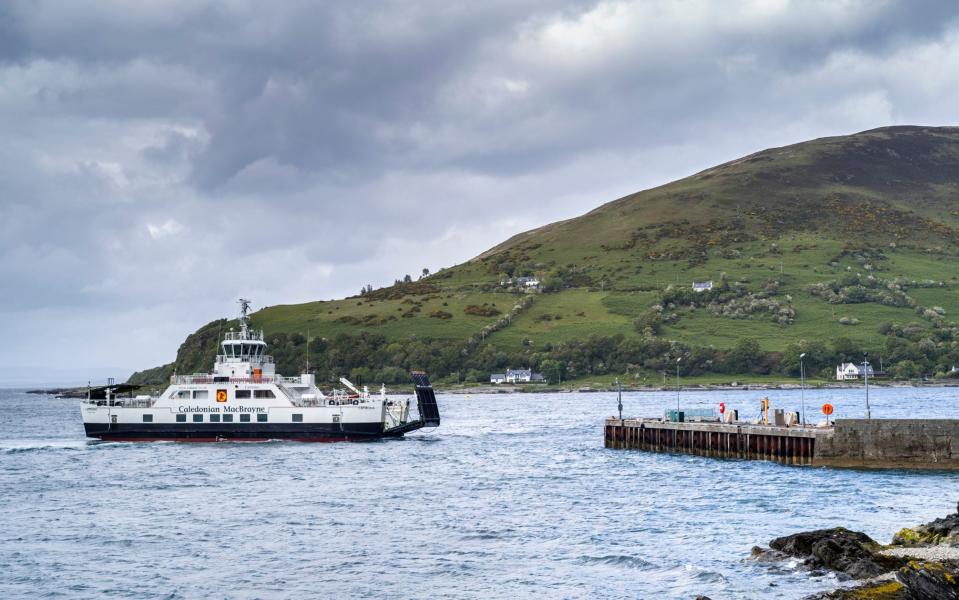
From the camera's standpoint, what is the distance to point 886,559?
33156mm

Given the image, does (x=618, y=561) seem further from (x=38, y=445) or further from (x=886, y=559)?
(x=38, y=445)

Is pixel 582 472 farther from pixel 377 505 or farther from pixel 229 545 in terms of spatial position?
pixel 229 545

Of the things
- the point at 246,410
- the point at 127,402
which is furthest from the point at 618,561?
the point at 127,402

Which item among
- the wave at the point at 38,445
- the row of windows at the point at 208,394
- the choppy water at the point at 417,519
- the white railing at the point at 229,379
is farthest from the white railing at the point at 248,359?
the wave at the point at 38,445

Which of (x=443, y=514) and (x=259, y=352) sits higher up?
(x=259, y=352)

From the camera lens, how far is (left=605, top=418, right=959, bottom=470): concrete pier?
58.2m

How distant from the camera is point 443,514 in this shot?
5338cm

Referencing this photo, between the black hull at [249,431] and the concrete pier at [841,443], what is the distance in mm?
26469

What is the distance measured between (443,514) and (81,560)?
17659 millimetres

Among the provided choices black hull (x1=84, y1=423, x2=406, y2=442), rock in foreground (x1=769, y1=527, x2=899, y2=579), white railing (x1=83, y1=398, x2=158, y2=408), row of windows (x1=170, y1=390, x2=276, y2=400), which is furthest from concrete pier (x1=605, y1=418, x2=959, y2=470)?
white railing (x1=83, y1=398, x2=158, y2=408)

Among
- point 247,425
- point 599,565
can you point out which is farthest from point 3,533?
point 247,425

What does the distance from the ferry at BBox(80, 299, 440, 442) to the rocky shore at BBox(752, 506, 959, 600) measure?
5345cm

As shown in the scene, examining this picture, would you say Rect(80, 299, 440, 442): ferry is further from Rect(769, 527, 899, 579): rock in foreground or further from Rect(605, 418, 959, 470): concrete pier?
Rect(769, 527, 899, 579): rock in foreground

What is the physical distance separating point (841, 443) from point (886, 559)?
29.2 metres
